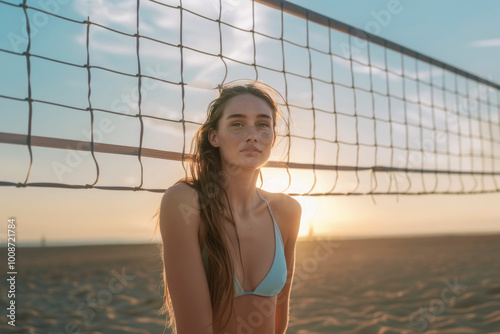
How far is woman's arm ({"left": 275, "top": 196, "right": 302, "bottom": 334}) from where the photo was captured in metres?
1.77

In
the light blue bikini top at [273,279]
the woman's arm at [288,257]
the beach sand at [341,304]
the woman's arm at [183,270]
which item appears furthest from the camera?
the beach sand at [341,304]

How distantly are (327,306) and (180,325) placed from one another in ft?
11.6

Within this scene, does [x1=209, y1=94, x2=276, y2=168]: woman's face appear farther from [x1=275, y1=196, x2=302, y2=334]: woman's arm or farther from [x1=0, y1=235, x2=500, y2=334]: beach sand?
[x1=0, y1=235, x2=500, y2=334]: beach sand

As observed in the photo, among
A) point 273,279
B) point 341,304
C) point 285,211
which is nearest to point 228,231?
point 273,279

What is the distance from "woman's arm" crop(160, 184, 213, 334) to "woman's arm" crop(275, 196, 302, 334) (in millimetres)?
440

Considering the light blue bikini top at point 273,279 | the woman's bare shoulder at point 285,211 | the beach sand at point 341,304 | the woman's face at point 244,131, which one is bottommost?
the beach sand at point 341,304

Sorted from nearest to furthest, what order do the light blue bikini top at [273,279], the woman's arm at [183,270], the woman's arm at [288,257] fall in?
the woman's arm at [183,270]
the light blue bikini top at [273,279]
the woman's arm at [288,257]

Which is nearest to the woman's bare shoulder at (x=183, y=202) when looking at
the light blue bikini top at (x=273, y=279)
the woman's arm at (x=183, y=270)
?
the woman's arm at (x=183, y=270)

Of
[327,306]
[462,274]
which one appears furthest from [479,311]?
[462,274]

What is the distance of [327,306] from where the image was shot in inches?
183

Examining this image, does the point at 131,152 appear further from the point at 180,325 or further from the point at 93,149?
the point at 180,325

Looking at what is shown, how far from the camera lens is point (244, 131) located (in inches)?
60.7

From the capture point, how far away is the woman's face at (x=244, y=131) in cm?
154

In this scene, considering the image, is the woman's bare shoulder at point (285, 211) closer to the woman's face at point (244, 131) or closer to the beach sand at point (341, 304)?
the woman's face at point (244, 131)
